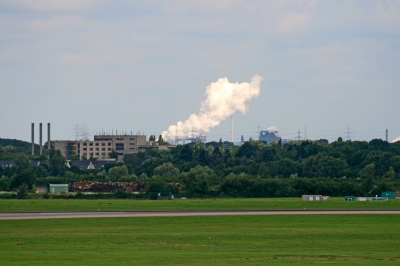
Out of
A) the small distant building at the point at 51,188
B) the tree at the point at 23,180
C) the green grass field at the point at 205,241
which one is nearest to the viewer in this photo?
the green grass field at the point at 205,241

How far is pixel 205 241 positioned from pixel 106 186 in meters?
110

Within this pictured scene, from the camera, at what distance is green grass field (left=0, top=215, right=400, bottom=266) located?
43.6 metres

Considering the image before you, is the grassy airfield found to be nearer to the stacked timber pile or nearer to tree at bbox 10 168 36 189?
the stacked timber pile

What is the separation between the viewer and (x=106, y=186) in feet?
535

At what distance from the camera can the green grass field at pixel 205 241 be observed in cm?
4356

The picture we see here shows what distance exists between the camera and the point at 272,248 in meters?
50.7

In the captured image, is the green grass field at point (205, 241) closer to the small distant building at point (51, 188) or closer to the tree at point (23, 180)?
the small distant building at point (51, 188)

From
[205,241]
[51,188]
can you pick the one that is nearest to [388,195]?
[51,188]

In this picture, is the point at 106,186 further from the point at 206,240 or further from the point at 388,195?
the point at 206,240

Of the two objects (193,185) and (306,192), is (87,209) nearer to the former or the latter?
(193,185)

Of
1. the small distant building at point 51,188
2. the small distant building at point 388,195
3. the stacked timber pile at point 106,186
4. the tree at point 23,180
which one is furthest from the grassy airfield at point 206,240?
the tree at point 23,180

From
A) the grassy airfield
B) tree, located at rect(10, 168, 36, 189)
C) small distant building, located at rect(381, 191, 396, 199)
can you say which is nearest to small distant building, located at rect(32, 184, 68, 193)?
tree, located at rect(10, 168, 36, 189)

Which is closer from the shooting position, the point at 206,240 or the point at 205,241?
the point at 205,241

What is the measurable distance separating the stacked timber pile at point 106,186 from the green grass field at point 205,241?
272 ft
